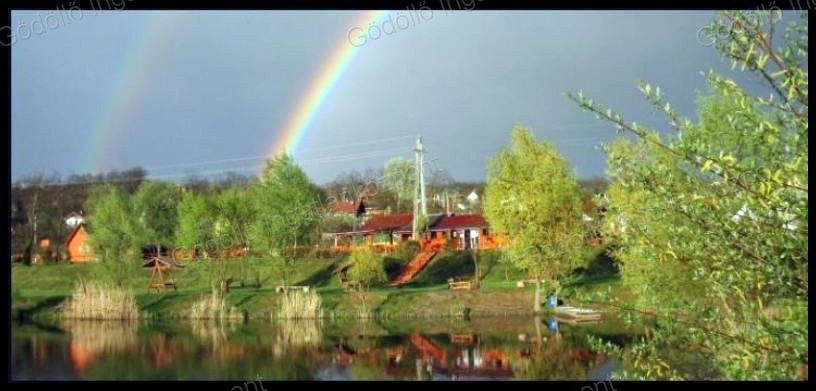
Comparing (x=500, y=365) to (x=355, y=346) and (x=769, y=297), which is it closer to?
(x=355, y=346)

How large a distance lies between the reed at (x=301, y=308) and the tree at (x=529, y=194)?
720 cm

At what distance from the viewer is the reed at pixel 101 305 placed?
30250 mm

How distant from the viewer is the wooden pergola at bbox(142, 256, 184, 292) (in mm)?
36500

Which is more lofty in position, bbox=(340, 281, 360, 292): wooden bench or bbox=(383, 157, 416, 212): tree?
bbox=(383, 157, 416, 212): tree

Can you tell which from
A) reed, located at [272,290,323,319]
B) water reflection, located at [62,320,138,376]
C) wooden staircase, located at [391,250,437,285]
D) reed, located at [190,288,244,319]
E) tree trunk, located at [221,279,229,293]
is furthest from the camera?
wooden staircase, located at [391,250,437,285]

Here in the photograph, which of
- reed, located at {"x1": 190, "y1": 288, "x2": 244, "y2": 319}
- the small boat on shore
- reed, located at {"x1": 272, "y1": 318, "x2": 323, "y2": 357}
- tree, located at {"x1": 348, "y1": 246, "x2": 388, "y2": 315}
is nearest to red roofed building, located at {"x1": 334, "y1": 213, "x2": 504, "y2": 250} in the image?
tree, located at {"x1": 348, "y1": 246, "x2": 388, "y2": 315}

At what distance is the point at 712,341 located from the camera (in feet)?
14.3

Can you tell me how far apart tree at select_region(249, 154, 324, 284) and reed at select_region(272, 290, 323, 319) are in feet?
20.9

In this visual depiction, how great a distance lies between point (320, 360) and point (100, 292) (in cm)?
1280

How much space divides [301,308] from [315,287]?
7.71 metres

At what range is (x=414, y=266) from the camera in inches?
1598

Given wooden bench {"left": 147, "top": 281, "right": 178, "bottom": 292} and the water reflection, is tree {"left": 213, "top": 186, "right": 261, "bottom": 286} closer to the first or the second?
wooden bench {"left": 147, "top": 281, "right": 178, "bottom": 292}

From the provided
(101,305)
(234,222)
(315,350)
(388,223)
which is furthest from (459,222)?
(315,350)
